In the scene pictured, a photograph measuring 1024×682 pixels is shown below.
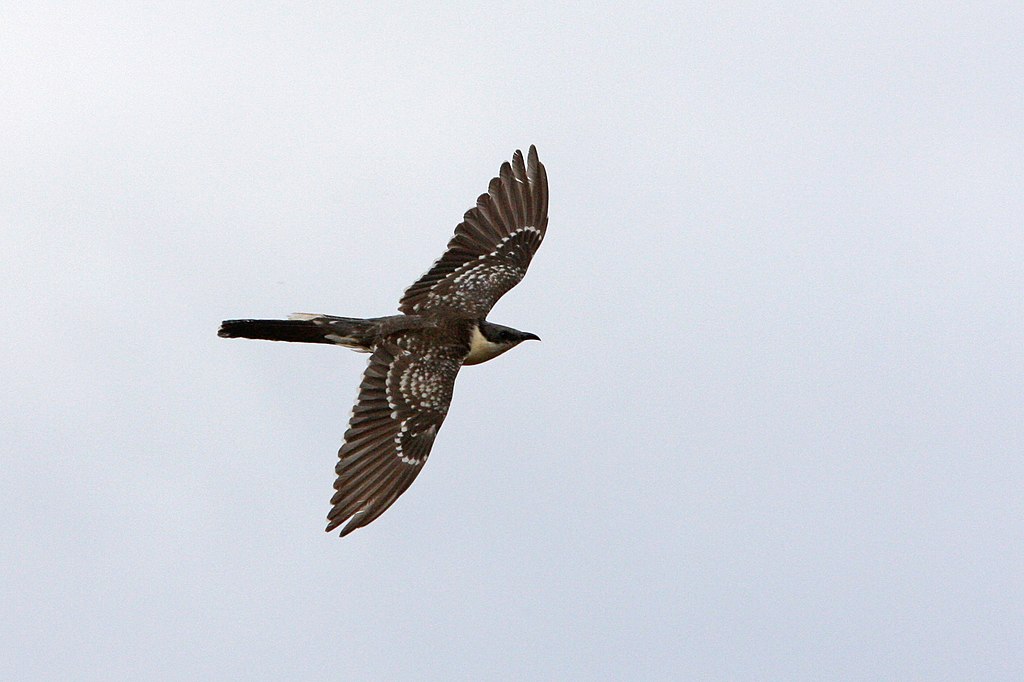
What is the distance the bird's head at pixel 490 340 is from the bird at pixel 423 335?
0.01 meters

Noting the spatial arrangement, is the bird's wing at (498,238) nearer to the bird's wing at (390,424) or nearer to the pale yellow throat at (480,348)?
the pale yellow throat at (480,348)

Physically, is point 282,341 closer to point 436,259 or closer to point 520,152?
point 436,259

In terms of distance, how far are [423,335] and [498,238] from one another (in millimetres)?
2212

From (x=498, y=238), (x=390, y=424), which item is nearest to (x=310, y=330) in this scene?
(x=390, y=424)

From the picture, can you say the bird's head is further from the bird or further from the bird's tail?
the bird's tail

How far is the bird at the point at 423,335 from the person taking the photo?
14.1m

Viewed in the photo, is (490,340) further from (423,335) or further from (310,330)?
(310,330)

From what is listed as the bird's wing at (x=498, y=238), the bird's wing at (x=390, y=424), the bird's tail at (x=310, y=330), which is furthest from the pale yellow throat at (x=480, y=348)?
the bird's tail at (x=310, y=330)

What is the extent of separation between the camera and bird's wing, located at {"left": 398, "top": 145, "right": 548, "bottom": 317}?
16500 mm

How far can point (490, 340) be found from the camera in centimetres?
1584

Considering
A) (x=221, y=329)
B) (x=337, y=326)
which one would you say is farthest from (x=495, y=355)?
(x=221, y=329)

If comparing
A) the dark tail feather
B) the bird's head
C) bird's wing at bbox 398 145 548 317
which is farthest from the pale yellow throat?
the dark tail feather

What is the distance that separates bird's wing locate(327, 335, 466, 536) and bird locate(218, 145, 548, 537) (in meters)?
0.01

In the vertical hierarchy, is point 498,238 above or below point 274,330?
above
